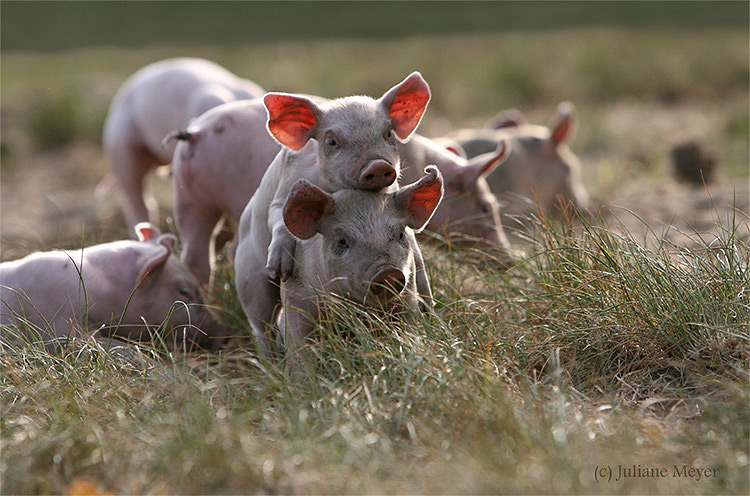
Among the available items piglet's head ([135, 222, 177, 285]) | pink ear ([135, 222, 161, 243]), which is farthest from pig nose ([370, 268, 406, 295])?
pink ear ([135, 222, 161, 243])

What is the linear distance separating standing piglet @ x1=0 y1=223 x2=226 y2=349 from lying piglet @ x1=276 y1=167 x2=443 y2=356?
0.93m

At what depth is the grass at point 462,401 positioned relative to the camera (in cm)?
266

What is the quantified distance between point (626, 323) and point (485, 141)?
11.0 ft

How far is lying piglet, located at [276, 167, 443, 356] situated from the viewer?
3.40 m

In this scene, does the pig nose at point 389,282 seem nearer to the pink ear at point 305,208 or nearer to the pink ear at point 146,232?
the pink ear at point 305,208

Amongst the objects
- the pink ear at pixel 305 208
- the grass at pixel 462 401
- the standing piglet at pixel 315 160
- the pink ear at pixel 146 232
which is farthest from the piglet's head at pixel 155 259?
the pink ear at pixel 305 208

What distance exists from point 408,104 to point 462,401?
1491 millimetres

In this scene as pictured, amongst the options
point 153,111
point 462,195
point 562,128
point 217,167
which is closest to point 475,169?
point 462,195

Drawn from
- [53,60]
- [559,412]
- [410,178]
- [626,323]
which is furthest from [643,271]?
[53,60]

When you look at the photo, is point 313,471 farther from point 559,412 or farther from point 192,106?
point 192,106

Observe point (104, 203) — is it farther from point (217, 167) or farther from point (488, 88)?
point (488, 88)

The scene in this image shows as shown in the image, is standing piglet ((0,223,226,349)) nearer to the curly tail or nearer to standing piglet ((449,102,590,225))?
the curly tail

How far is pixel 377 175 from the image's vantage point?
11.3ft

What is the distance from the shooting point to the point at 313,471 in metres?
2.65
